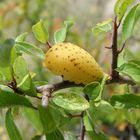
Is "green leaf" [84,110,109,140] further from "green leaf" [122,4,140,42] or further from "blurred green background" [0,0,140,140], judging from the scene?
"blurred green background" [0,0,140,140]

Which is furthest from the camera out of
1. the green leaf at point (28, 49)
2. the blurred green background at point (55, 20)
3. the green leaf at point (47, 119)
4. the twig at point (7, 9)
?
the twig at point (7, 9)

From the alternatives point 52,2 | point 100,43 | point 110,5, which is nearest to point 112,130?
point 100,43

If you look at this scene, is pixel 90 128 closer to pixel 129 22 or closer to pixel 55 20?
pixel 129 22

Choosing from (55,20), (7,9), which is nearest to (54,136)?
(7,9)

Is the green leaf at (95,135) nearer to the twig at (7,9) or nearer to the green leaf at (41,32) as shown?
the green leaf at (41,32)

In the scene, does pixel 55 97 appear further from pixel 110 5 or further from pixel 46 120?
pixel 110 5

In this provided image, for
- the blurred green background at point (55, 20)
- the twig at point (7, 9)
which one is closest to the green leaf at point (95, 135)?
the blurred green background at point (55, 20)
